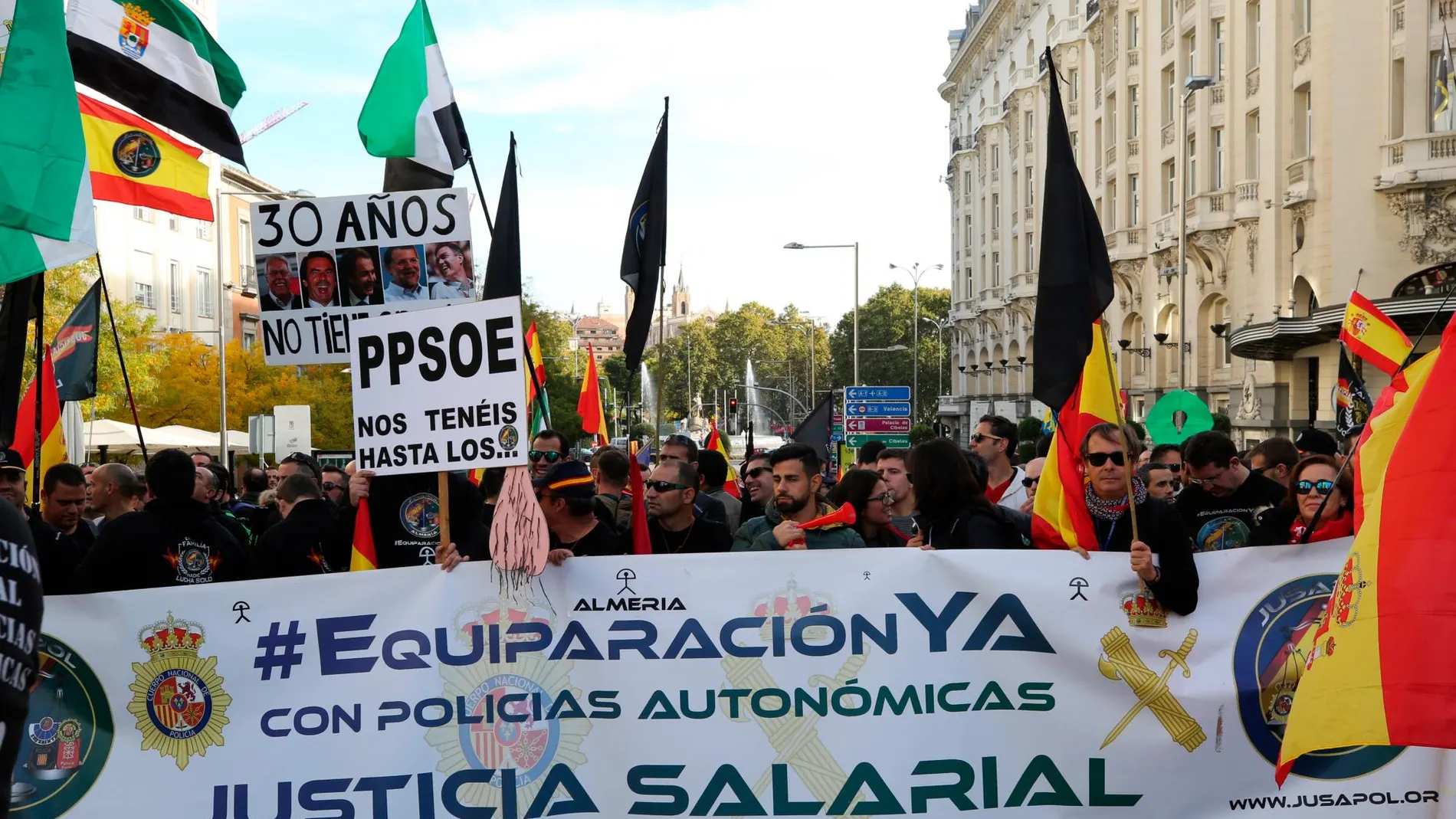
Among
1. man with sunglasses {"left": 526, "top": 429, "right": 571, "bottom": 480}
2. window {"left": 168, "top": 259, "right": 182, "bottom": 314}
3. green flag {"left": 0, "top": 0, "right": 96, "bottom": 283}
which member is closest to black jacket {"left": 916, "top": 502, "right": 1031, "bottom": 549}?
green flag {"left": 0, "top": 0, "right": 96, "bottom": 283}

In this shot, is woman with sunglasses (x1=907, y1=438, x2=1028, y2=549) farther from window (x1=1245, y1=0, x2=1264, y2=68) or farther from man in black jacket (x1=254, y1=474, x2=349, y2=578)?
window (x1=1245, y1=0, x2=1264, y2=68)

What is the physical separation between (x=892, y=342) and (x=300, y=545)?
109991 millimetres

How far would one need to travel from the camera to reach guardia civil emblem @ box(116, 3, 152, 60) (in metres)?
8.14

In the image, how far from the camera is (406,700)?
17.6 ft

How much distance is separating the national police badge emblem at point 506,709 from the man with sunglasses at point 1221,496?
3.43 m

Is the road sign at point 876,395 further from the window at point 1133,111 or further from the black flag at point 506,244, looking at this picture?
the black flag at point 506,244

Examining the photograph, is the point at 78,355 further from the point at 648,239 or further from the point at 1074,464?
the point at 1074,464

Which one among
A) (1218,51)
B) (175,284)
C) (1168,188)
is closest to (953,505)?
(1218,51)

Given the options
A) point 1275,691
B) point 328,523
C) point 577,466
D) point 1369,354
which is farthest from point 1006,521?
point 1369,354

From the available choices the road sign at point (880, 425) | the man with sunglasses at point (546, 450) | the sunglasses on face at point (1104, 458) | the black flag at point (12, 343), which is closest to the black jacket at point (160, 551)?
the black flag at point (12, 343)

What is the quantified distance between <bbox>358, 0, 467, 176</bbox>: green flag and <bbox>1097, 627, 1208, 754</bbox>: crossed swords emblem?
16.2ft

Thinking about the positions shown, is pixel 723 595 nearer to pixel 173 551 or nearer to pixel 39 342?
pixel 173 551

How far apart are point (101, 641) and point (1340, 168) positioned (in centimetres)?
2996

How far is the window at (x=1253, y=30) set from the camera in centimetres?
3509
